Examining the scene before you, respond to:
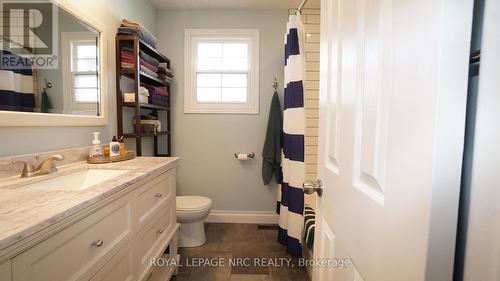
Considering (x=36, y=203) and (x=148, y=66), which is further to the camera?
(x=148, y=66)

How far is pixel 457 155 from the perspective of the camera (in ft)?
1.04

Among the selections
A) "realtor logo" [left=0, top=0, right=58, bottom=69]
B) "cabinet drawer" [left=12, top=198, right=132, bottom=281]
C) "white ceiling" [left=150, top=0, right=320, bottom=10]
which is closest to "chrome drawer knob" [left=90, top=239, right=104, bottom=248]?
"cabinet drawer" [left=12, top=198, right=132, bottom=281]

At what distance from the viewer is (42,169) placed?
1078mm

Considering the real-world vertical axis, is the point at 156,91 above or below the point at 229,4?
below

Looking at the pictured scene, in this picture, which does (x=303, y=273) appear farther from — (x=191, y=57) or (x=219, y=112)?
(x=191, y=57)

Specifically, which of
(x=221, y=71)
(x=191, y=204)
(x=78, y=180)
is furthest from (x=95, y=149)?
(x=221, y=71)

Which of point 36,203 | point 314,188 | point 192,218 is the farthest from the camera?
point 192,218

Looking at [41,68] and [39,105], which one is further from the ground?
[41,68]

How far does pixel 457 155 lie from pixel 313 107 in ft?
6.90

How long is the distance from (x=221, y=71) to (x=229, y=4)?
694 mm

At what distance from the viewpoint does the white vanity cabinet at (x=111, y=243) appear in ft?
1.94

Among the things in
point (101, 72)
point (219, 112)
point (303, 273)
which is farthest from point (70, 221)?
point (219, 112)

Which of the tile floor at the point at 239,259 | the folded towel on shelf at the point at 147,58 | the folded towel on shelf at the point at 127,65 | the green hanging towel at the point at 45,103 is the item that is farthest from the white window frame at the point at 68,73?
the tile floor at the point at 239,259

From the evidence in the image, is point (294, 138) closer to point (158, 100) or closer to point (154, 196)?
point (154, 196)
